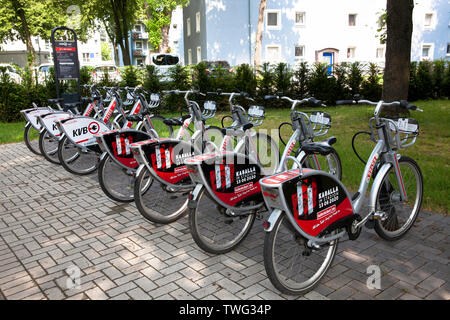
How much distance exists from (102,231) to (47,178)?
270 centimetres

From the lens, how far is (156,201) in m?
4.95

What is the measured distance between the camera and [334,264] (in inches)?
139

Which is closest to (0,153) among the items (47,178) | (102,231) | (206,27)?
(47,178)

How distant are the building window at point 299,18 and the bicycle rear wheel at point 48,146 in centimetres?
2345

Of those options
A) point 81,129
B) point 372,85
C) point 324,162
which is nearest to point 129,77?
point 81,129

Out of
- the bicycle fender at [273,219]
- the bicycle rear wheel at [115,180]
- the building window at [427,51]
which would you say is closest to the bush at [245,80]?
the bicycle rear wheel at [115,180]

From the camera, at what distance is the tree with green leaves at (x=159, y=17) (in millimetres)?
28922

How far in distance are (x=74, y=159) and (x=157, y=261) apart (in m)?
3.84

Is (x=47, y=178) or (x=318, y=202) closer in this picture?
(x=318, y=202)

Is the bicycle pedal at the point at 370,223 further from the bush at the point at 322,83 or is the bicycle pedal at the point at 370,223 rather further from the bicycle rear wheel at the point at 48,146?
the bush at the point at 322,83

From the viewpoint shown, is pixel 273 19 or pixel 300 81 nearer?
pixel 300 81

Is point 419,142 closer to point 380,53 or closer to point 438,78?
point 438,78

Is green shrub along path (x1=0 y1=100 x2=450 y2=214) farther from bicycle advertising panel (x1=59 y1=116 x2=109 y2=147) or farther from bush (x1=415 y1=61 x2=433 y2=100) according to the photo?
bicycle advertising panel (x1=59 y1=116 x2=109 y2=147)
